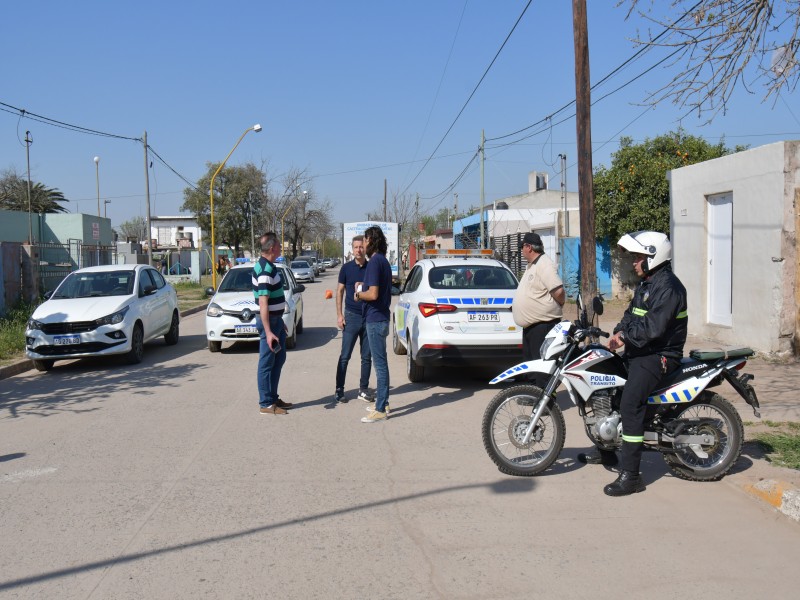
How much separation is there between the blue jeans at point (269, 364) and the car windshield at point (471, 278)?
97.6 inches

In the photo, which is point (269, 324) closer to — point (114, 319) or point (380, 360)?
point (380, 360)

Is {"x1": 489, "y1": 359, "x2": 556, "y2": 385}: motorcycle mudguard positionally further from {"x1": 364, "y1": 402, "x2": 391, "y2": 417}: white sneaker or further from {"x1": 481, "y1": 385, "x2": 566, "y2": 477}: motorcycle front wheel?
{"x1": 364, "y1": 402, "x2": 391, "y2": 417}: white sneaker

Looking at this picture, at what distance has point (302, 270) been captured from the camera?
45.1 metres

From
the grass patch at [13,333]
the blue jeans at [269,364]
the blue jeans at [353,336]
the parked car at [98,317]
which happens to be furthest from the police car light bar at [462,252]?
the grass patch at [13,333]

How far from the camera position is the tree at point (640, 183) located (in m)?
21.4

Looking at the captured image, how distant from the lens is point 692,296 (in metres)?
13.3

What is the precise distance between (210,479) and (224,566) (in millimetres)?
1736

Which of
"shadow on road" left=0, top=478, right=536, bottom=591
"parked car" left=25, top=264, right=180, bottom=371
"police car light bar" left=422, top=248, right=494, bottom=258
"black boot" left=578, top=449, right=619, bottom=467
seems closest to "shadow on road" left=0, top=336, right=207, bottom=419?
"parked car" left=25, top=264, right=180, bottom=371

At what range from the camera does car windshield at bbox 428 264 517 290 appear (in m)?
Answer: 9.79

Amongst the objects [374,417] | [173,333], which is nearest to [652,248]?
[374,417]

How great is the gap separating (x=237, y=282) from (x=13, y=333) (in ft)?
14.2

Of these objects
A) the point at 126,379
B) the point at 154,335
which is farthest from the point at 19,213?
the point at 126,379

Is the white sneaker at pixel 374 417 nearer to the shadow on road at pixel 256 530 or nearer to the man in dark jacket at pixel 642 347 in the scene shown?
the shadow on road at pixel 256 530

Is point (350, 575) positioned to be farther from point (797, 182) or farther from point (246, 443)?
point (797, 182)
